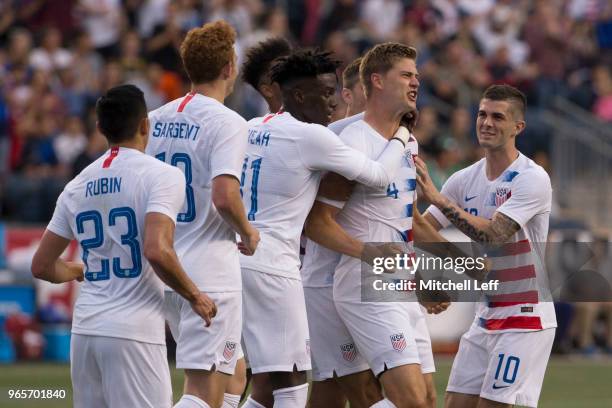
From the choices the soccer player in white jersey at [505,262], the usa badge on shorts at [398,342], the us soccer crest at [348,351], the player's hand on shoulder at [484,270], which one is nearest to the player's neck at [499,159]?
the soccer player in white jersey at [505,262]

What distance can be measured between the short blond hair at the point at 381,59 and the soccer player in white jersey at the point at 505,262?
2.22ft

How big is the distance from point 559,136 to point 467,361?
12348 millimetres

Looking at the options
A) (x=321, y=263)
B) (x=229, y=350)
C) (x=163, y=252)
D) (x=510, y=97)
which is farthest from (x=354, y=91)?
(x=163, y=252)

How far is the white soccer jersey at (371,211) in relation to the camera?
341 inches

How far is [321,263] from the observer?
8.95m

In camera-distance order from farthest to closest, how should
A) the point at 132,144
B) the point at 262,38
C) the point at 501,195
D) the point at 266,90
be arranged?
the point at 262,38 → the point at 266,90 → the point at 501,195 → the point at 132,144

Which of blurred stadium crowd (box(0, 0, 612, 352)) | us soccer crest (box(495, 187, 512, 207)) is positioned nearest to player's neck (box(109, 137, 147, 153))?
us soccer crest (box(495, 187, 512, 207))

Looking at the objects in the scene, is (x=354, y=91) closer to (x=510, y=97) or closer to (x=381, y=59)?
(x=381, y=59)

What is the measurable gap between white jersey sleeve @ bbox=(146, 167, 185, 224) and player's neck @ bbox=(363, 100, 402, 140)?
2.08 m

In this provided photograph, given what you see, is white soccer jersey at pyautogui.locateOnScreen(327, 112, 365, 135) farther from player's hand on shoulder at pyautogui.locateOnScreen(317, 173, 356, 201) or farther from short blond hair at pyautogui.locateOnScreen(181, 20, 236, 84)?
short blond hair at pyautogui.locateOnScreen(181, 20, 236, 84)

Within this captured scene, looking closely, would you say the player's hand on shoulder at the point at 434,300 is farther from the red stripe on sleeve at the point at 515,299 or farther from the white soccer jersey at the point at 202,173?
the white soccer jersey at the point at 202,173

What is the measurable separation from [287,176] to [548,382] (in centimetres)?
828

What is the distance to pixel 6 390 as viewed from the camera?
44.3 feet

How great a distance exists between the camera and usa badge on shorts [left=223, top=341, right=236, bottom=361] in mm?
8016
